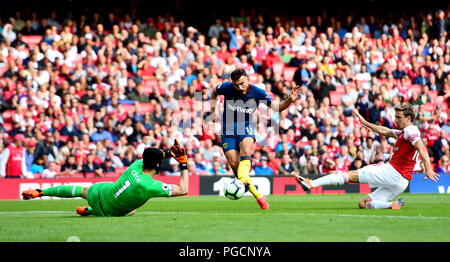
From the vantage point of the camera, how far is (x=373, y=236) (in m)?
7.61

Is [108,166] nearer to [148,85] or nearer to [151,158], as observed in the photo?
[148,85]

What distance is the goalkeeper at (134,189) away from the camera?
32.0ft

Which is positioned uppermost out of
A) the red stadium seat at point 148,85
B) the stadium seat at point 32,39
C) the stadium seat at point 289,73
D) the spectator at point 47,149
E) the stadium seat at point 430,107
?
the stadium seat at point 32,39

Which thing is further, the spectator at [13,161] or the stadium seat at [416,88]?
the stadium seat at [416,88]

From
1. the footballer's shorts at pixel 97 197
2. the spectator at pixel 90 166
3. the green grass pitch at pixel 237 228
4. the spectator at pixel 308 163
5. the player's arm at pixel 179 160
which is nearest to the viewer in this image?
the green grass pitch at pixel 237 228

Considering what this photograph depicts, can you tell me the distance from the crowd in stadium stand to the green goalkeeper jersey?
30.5 ft

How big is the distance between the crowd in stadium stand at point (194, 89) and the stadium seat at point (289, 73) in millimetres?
38

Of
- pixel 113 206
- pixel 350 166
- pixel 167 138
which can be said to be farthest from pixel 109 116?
pixel 113 206

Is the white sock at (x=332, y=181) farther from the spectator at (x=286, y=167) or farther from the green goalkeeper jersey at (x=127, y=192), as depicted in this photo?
the spectator at (x=286, y=167)

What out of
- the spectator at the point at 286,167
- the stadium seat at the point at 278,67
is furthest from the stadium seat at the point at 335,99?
the spectator at the point at 286,167

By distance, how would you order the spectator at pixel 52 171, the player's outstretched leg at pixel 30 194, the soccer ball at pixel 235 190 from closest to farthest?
the player's outstretched leg at pixel 30 194 < the soccer ball at pixel 235 190 < the spectator at pixel 52 171

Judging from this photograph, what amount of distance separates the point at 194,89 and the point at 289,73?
4287 mm

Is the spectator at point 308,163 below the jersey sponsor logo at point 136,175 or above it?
below
